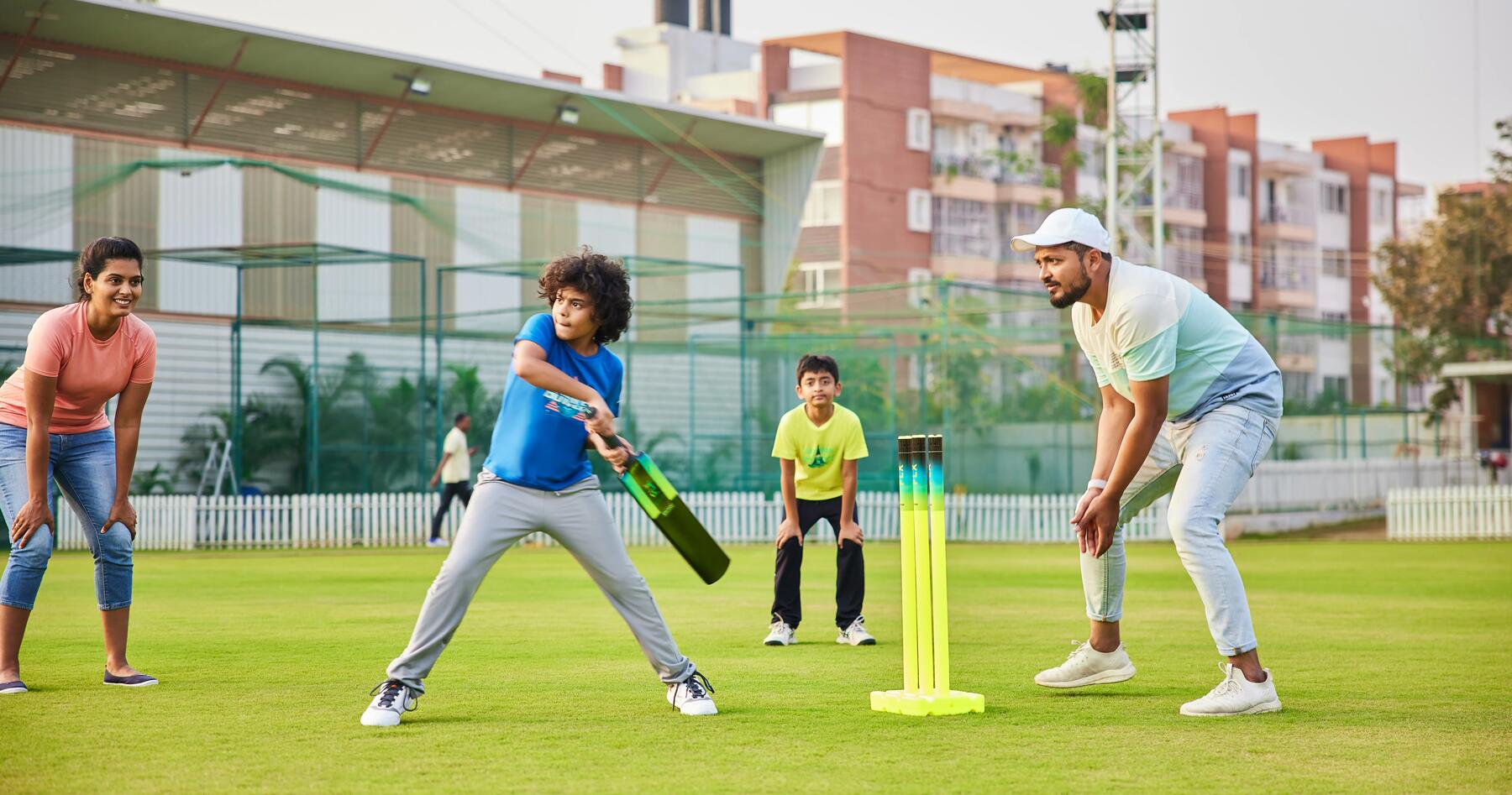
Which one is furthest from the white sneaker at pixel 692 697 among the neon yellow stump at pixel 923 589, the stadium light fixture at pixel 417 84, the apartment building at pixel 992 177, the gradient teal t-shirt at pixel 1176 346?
the apartment building at pixel 992 177

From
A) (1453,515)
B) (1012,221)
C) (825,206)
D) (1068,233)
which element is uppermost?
(1012,221)

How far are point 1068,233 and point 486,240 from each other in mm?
24401

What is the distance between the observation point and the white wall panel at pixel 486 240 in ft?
101

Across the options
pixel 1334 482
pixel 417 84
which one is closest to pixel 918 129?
pixel 1334 482

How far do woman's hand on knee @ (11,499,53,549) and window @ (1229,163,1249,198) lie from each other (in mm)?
67459

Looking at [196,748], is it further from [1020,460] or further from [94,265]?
[1020,460]

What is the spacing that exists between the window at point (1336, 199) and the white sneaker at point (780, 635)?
69.9 m

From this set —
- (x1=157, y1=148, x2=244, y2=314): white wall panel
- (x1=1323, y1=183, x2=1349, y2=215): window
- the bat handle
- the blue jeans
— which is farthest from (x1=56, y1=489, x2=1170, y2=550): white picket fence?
(x1=1323, y1=183, x2=1349, y2=215): window

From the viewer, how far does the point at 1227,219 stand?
68625 millimetres

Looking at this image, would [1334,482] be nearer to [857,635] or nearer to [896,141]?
[857,635]

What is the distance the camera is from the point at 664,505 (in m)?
6.25

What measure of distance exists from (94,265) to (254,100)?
22.2 metres

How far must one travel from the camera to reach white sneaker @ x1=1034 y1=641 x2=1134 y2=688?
738cm

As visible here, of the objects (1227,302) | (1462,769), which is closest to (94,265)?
(1462,769)
